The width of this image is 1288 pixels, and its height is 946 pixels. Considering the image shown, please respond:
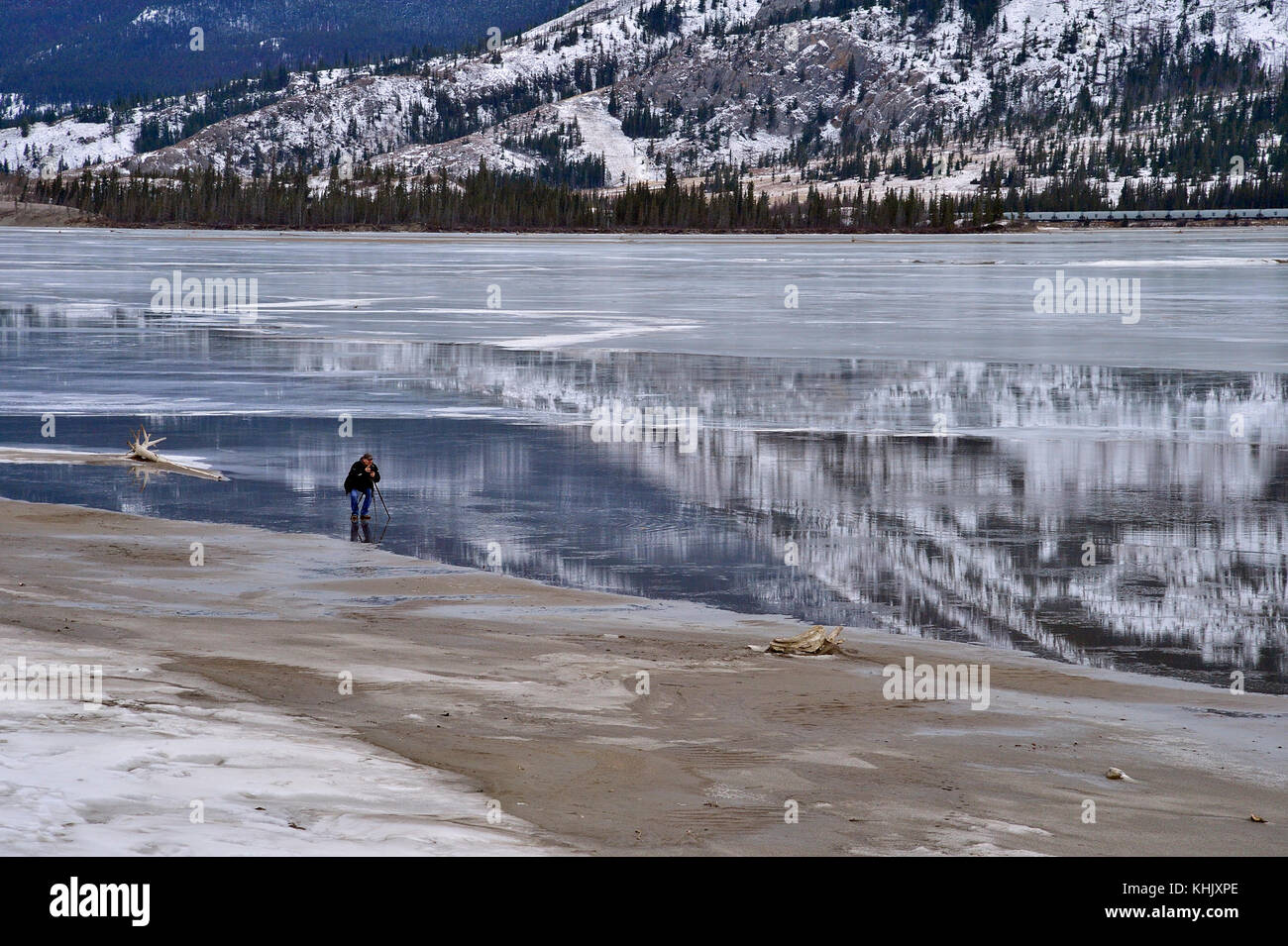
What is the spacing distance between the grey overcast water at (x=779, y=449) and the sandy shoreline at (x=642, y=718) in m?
0.90

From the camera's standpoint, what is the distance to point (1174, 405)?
2244cm

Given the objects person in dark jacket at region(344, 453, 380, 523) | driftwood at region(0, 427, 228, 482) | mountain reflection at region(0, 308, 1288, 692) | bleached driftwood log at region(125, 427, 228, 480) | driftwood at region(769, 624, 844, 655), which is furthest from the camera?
driftwood at region(0, 427, 228, 482)

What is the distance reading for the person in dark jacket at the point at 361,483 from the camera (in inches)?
581

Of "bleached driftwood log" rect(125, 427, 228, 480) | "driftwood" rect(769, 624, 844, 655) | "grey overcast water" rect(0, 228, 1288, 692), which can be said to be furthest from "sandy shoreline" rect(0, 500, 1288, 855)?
"bleached driftwood log" rect(125, 427, 228, 480)

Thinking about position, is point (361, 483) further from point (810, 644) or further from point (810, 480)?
point (810, 644)

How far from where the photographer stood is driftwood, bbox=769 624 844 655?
33.5 ft

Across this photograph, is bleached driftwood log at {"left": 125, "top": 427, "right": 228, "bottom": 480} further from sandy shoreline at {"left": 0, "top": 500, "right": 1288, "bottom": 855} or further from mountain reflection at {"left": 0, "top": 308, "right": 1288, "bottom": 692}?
sandy shoreline at {"left": 0, "top": 500, "right": 1288, "bottom": 855}

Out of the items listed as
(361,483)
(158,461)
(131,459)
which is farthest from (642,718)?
(131,459)

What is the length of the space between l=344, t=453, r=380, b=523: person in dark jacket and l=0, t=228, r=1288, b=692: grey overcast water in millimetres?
280

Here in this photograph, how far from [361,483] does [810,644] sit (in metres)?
5.93

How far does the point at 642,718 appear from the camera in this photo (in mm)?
8688

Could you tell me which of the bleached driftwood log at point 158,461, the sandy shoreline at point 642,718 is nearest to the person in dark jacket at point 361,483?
the sandy shoreline at point 642,718

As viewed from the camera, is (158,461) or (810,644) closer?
(810,644)
